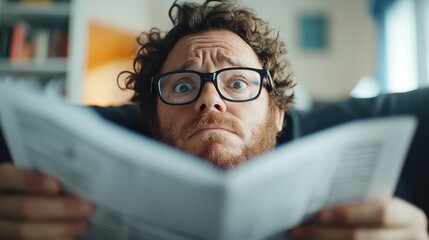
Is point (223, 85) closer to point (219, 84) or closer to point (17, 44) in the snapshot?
point (219, 84)

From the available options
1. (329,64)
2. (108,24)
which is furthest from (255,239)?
(329,64)

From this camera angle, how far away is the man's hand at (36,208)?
45cm

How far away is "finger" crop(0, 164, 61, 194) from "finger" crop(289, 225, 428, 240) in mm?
315

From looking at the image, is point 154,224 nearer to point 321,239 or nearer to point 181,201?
point 181,201

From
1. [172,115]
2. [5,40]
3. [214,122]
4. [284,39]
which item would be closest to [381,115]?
[214,122]

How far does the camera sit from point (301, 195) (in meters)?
0.46

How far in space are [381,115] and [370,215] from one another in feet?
1.74

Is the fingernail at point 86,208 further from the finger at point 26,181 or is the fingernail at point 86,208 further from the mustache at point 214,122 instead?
the mustache at point 214,122

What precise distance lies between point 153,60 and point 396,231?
3.12 feet

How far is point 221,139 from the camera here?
826 millimetres

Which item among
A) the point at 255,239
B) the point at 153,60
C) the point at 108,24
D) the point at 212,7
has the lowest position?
the point at 255,239

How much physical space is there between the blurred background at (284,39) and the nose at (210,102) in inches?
19.5

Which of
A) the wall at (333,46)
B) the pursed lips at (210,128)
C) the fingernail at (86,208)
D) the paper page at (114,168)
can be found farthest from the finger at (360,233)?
the wall at (333,46)

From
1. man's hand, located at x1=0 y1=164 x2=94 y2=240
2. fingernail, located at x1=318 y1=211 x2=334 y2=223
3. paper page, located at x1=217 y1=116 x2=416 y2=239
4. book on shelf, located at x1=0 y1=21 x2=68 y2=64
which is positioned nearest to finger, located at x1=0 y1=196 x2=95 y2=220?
man's hand, located at x1=0 y1=164 x2=94 y2=240
